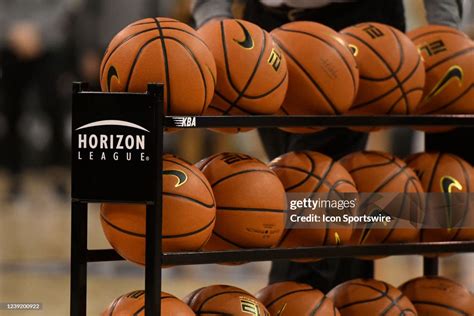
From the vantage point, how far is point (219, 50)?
2764 millimetres

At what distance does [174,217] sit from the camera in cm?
259

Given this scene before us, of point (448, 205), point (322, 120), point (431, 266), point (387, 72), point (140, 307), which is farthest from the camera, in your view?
point (431, 266)

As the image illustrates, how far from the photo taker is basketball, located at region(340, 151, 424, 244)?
3.02m

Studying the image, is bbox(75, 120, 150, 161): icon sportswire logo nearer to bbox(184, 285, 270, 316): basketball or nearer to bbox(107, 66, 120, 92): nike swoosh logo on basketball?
bbox(107, 66, 120, 92): nike swoosh logo on basketball

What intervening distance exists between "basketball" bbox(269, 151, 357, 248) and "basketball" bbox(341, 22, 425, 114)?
0.24m

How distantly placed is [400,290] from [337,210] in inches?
19.8

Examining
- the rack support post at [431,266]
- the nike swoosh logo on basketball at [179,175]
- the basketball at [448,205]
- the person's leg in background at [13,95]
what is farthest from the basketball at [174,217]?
the person's leg in background at [13,95]

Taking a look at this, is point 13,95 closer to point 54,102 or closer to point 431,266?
point 54,102

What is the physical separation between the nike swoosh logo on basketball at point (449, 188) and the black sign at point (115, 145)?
1052mm

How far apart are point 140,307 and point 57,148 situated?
15.8 ft

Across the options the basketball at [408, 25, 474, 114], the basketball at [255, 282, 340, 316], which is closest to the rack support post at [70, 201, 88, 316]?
the basketball at [255, 282, 340, 316]

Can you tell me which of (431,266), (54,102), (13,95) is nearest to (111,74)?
(431,266)

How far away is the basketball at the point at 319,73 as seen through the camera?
2.89 metres

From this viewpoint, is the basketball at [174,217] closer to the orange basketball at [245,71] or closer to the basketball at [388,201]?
the orange basketball at [245,71]
